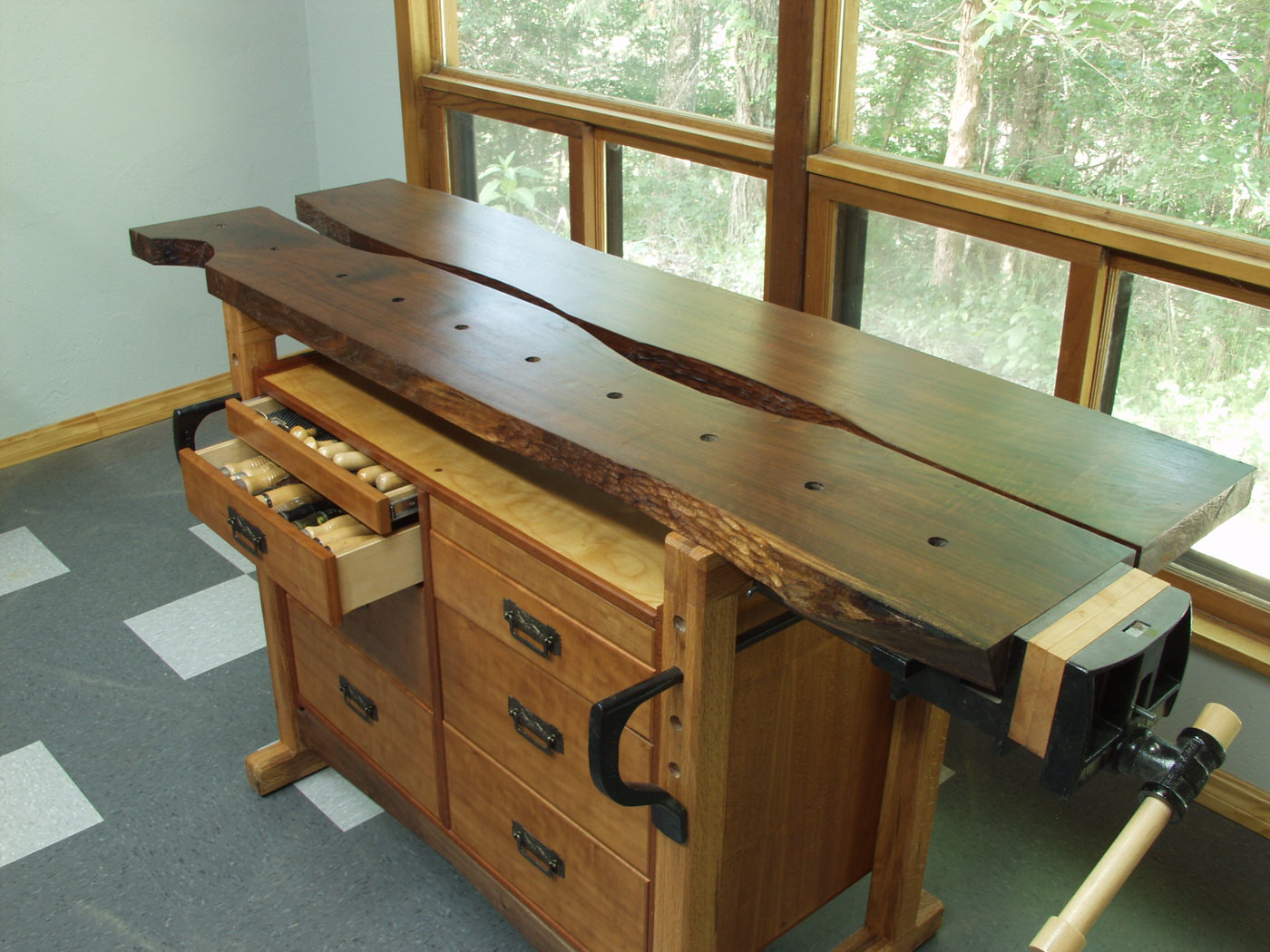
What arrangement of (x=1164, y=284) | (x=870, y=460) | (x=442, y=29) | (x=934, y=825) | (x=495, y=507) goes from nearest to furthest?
(x=870, y=460) < (x=495, y=507) < (x=1164, y=284) < (x=934, y=825) < (x=442, y=29)

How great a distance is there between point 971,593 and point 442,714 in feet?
2.86

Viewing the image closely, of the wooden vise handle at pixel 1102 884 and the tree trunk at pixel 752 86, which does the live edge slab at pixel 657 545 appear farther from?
the tree trunk at pixel 752 86

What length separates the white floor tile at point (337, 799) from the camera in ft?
6.31

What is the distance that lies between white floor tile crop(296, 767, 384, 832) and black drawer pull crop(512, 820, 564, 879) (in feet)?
1.53

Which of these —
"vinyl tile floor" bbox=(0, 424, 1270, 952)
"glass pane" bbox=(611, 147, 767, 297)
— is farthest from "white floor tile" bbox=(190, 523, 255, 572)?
"glass pane" bbox=(611, 147, 767, 297)

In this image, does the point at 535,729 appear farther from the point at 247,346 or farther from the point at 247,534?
the point at 247,346

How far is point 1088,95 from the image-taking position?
175cm

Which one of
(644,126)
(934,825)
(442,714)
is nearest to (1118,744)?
(442,714)

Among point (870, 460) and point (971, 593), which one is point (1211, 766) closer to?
point (971, 593)

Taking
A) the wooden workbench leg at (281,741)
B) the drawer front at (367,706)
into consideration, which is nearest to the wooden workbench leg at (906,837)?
the drawer front at (367,706)

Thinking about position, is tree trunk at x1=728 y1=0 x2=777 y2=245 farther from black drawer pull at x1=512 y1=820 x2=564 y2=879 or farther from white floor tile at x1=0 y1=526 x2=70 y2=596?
white floor tile at x1=0 y1=526 x2=70 y2=596

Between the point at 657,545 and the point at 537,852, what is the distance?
0.48 metres

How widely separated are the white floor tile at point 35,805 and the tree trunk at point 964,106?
1642 mm

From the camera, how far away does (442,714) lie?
1598 millimetres
